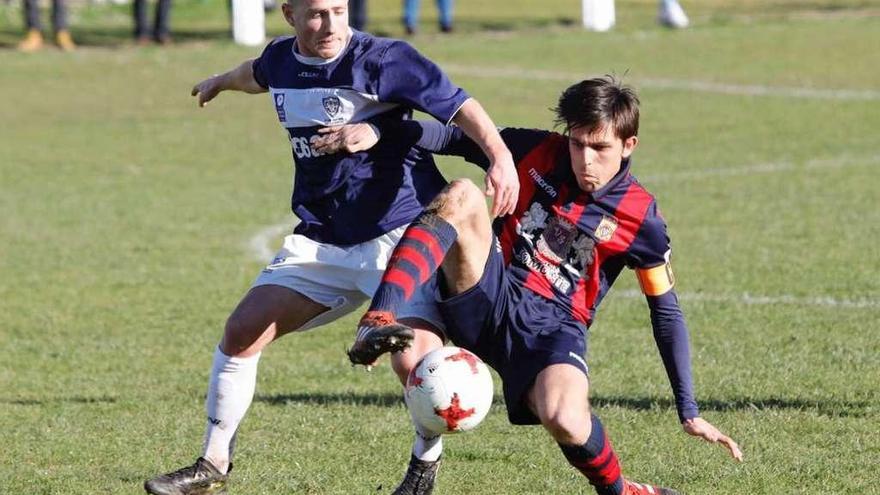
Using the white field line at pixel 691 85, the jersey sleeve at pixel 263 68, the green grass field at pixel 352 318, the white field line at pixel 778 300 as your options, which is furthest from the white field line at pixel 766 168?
the jersey sleeve at pixel 263 68

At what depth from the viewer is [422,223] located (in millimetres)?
5027

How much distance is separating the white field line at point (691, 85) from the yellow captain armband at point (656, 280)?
44.8 ft

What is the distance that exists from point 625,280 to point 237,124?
349 inches

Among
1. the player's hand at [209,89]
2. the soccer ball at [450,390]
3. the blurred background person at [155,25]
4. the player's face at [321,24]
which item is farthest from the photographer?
the blurred background person at [155,25]

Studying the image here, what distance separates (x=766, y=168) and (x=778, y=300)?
5290 millimetres

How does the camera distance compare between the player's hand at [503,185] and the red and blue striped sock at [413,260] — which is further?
the player's hand at [503,185]

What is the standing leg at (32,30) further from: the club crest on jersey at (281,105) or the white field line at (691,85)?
the club crest on jersey at (281,105)

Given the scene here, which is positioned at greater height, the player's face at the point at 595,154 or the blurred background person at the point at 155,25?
the player's face at the point at 595,154

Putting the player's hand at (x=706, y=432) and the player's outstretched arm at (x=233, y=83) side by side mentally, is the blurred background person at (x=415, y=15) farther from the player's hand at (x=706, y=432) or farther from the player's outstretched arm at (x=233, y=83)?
the player's hand at (x=706, y=432)

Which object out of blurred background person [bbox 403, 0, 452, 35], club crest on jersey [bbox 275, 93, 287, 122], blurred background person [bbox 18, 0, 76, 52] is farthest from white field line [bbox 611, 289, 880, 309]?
blurred background person [bbox 18, 0, 76, 52]

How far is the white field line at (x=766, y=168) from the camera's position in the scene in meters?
13.7

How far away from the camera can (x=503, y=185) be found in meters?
5.03

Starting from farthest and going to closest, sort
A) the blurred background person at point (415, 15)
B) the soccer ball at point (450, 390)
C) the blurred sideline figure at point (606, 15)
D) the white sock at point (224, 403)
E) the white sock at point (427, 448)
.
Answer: the blurred sideline figure at point (606, 15)
the blurred background person at point (415, 15)
the white sock at point (224, 403)
the white sock at point (427, 448)
the soccer ball at point (450, 390)

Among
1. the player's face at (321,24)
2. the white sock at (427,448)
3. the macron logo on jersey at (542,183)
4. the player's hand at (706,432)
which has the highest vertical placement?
the player's face at (321,24)
